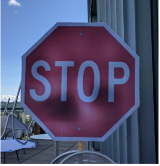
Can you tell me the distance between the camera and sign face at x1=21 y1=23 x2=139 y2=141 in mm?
1282

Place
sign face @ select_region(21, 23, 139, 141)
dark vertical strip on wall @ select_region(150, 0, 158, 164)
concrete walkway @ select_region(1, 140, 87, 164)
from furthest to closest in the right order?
concrete walkway @ select_region(1, 140, 87, 164)
dark vertical strip on wall @ select_region(150, 0, 158, 164)
sign face @ select_region(21, 23, 139, 141)

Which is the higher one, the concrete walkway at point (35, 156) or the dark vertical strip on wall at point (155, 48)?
the dark vertical strip on wall at point (155, 48)

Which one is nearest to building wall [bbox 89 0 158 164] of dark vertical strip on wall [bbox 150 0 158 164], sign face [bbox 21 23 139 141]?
dark vertical strip on wall [bbox 150 0 158 164]

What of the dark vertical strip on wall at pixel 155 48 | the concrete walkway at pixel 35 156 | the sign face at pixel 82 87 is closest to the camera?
the sign face at pixel 82 87

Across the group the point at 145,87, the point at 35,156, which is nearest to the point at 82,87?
the point at 145,87

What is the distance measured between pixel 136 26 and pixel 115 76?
1.18 metres

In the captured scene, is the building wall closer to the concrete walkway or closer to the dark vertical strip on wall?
the dark vertical strip on wall

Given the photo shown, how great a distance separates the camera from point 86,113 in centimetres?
129

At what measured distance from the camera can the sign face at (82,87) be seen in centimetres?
128

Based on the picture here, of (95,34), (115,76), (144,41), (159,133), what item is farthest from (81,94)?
(144,41)

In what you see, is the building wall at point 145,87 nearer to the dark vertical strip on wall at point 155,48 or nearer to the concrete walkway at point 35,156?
the dark vertical strip on wall at point 155,48

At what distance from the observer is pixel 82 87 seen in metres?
1.29

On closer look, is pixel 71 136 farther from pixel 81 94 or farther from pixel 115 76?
pixel 115 76

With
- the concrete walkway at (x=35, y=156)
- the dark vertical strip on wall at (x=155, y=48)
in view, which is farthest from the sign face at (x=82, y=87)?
the concrete walkway at (x=35, y=156)
